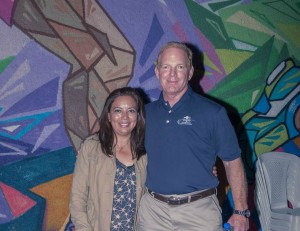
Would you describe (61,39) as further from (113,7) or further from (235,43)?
(235,43)

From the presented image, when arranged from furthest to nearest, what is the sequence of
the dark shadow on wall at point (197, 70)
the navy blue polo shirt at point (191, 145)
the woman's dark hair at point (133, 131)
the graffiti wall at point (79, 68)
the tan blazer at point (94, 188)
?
the dark shadow on wall at point (197, 70) < the graffiti wall at point (79, 68) < the woman's dark hair at point (133, 131) < the tan blazer at point (94, 188) < the navy blue polo shirt at point (191, 145)

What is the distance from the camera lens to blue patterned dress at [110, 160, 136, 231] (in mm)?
2771

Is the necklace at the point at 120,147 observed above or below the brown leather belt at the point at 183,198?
above

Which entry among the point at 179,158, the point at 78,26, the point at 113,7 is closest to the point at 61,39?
the point at 78,26

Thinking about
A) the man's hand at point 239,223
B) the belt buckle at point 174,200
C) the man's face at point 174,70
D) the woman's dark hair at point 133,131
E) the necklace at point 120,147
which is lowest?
the man's hand at point 239,223

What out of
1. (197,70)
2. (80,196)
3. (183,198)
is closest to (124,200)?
(80,196)

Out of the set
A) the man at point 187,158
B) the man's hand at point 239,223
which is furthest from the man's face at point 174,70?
the man's hand at point 239,223

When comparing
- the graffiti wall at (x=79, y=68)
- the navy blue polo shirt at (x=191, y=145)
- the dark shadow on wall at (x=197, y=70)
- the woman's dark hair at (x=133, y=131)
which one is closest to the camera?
the navy blue polo shirt at (x=191, y=145)

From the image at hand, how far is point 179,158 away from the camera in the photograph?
2627 millimetres

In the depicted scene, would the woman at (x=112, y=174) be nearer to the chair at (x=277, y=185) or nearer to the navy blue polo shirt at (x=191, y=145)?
the navy blue polo shirt at (x=191, y=145)

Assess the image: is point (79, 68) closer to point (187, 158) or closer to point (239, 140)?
point (187, 158)

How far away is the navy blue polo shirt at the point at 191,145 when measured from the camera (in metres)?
2.62

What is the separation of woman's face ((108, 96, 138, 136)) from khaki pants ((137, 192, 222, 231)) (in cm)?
55

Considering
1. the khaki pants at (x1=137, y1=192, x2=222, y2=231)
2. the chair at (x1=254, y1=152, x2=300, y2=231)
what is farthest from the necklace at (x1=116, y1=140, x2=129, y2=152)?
the chair at (x1=254, y1=152, x2=300, y2=231)
